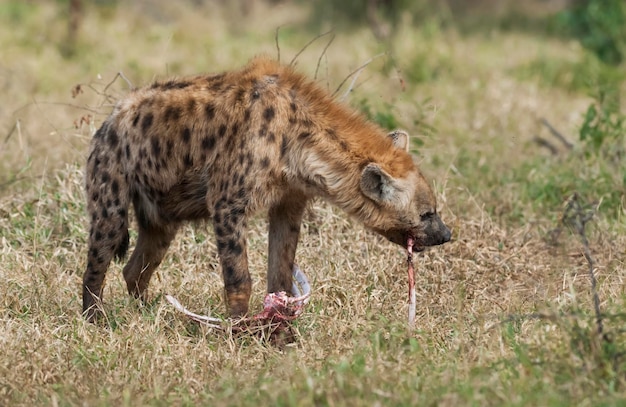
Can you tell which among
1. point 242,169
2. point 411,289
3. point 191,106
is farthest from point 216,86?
point 411,289

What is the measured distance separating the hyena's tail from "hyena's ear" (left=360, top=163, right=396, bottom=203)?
1210 mm

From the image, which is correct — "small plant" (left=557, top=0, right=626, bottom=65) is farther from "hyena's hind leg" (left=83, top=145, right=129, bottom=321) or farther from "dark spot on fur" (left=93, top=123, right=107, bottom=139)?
"hyena's hind leg" (left=83, top=145, right=129, bottom=321)

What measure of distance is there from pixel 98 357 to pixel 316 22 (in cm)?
1032

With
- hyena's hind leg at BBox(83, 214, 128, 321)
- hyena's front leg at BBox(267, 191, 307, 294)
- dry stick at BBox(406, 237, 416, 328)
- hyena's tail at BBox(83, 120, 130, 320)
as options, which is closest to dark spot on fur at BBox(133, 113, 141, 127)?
hyena's tail at BBox(83, 120, 130, 320)

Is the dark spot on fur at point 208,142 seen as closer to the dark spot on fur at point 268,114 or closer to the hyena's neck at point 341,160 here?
the dark spot on fur at point 268,114

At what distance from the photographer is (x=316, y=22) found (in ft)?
47.9

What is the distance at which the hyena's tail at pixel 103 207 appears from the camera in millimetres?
5488

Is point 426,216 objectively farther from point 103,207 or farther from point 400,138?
point 103,207

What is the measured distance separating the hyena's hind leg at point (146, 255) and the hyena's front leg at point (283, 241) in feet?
1.81

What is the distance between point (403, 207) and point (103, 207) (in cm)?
147

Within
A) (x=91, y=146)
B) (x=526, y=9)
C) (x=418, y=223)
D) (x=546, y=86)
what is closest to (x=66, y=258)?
(x=91, y=146)

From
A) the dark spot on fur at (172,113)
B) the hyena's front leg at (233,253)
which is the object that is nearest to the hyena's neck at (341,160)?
the hyena's front leg at (233,253)

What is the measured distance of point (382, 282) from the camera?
19.3 feet

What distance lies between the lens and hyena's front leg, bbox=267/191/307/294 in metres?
5.50
